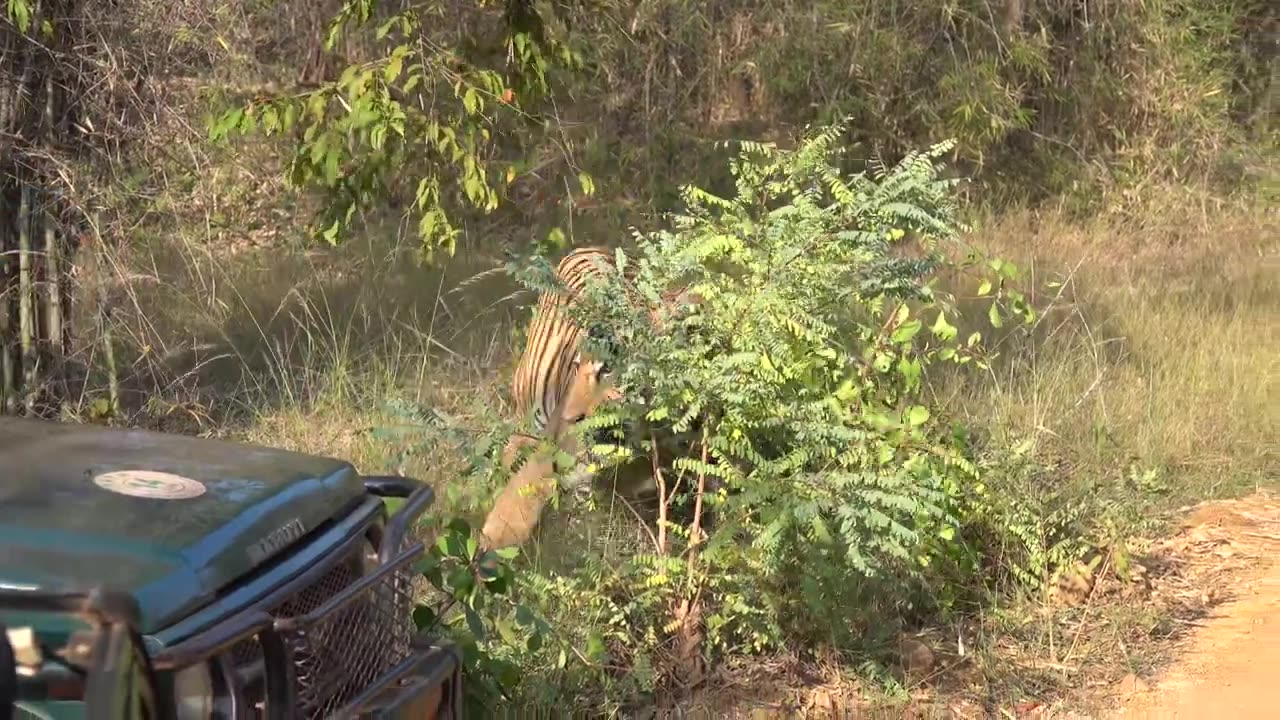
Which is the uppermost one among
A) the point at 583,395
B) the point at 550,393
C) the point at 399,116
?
the point at 399,116

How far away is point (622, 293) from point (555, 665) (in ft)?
3.44

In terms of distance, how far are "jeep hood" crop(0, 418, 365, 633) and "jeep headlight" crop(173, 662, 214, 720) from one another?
10 centimetres

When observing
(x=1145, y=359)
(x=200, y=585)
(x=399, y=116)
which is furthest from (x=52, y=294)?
(x=1145, y=359)

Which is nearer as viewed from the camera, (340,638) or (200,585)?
(200,585)

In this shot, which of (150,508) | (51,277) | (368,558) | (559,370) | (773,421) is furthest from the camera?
(51,277)

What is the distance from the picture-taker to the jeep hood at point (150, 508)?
202 cm

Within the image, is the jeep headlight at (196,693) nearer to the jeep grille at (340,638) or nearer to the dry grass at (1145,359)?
the jeep grille at (340,638)

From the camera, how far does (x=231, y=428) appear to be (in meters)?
6.07

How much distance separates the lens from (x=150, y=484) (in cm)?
232

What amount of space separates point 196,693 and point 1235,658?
11.6ft

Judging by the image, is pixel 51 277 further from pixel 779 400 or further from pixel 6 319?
pixel 779 400

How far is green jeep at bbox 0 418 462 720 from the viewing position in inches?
75.0

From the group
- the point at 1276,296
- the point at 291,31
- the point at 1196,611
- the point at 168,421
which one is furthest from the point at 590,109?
the point at 1196,611

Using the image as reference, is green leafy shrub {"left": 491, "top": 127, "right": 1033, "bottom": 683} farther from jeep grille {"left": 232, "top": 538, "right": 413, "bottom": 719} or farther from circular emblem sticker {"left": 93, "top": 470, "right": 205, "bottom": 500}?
circular emblem sticker {"left": 93, "top": 470, "right": 205, "bottom": 500}
